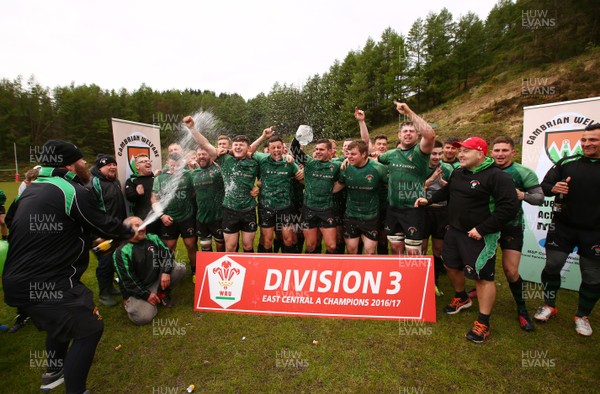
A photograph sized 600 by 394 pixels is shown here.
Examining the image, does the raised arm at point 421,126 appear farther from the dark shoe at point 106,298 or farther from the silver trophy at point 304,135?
the dark shoe at point 106,298

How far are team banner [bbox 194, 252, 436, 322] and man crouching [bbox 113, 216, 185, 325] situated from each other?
63 cm

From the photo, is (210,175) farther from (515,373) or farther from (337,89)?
(337,89)

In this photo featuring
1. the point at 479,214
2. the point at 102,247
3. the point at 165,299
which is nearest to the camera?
the point at 102,247

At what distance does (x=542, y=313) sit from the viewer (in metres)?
4.34

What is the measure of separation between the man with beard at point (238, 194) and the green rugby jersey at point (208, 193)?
0.29 metres

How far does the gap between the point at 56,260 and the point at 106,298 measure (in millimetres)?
3024

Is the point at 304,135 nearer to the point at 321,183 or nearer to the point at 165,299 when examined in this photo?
the point at 321,183

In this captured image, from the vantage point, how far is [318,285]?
14.6 feet

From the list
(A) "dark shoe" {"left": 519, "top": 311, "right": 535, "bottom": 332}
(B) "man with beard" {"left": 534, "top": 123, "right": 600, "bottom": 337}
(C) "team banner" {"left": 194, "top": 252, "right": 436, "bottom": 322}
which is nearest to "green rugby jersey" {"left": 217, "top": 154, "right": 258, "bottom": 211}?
(C) "team banner" {"left": 194, "top": 252, "right": 436, "bottom": 322}

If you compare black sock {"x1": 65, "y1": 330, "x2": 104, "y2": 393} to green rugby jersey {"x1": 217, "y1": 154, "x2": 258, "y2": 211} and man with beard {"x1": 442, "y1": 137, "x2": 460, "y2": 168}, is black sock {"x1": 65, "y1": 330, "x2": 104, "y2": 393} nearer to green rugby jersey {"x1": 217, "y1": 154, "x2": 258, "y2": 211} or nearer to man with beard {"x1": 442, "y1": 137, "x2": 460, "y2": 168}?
green rugby jersey {"x1": 217, "y1": 154, "x2": 258, "y2": 211}

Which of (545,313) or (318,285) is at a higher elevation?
(318,285)

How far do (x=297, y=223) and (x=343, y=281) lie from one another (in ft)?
6.45

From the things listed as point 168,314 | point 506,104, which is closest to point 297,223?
point 168,314

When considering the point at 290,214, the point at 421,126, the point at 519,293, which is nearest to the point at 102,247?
the point at 290,214
